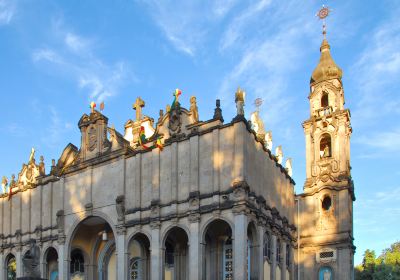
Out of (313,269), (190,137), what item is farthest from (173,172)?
(313,269)

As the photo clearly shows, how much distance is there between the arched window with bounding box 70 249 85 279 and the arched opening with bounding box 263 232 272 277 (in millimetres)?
14379

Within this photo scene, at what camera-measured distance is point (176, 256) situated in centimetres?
3597

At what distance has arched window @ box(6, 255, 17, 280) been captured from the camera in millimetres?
44438

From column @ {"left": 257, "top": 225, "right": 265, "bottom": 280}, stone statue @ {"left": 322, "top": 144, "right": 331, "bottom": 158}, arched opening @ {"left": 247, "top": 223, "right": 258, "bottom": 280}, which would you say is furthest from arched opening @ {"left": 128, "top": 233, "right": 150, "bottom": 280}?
stone statue @ {"left": 322, "top": 144, "right": 331, "bottom": 158}

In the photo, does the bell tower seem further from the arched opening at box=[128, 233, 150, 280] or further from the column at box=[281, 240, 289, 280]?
the arched opening at box=[128, 233, 150, 280]

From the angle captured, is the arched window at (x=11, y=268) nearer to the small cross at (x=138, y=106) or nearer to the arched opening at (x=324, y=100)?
the small cross at (x=138, y=106)

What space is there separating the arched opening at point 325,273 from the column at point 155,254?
13399mm

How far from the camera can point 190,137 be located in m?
33.7

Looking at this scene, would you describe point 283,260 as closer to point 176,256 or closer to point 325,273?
point 325,273

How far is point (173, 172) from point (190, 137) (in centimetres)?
230

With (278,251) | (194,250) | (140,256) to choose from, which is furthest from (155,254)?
(278,251)

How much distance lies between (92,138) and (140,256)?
8691 millimetres

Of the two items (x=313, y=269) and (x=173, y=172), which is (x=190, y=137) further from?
(x=313, y=269)

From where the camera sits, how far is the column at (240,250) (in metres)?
29.8
